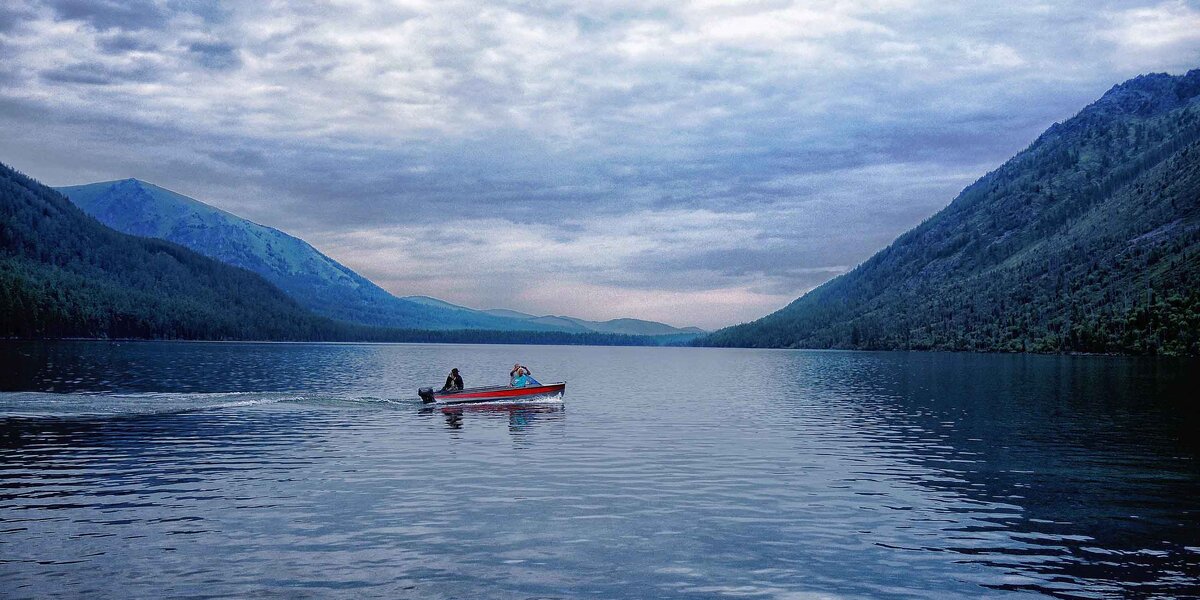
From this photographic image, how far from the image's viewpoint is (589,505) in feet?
101

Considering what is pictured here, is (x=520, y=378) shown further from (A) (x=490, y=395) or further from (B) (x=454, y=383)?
(B) (x=454, y=383)

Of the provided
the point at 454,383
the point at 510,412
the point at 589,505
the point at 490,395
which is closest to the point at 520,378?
the point at 490,395

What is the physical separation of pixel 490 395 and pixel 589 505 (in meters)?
46.2

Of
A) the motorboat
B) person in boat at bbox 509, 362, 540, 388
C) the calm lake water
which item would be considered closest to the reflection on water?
the motorboat

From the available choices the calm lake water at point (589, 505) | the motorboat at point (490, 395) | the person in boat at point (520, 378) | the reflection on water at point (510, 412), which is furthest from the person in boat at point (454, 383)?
the calm lake water at point (589, 505)

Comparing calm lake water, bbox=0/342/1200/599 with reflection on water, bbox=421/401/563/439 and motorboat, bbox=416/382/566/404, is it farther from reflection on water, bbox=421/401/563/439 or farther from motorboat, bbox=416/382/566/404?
motorboat, bbox=416/382/566/404

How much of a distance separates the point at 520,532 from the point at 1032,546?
50.8ft

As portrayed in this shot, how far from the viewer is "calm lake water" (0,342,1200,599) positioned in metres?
21.3

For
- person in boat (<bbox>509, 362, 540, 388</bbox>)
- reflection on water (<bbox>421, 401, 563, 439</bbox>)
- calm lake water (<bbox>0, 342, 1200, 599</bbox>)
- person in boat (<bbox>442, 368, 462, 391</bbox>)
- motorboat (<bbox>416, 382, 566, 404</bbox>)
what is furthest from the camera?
person in boat (<bbox>509, 362, 540, 388</bbox>)

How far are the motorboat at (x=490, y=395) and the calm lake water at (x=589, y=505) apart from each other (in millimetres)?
7881

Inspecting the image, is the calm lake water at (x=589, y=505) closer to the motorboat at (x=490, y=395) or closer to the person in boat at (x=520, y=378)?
the motorboat at (x=490, y=395)

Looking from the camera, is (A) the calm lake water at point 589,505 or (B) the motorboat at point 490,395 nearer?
(A) the calm lake water at point 589,505

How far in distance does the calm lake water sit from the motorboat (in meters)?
7.88

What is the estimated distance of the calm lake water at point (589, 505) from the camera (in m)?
21.3
